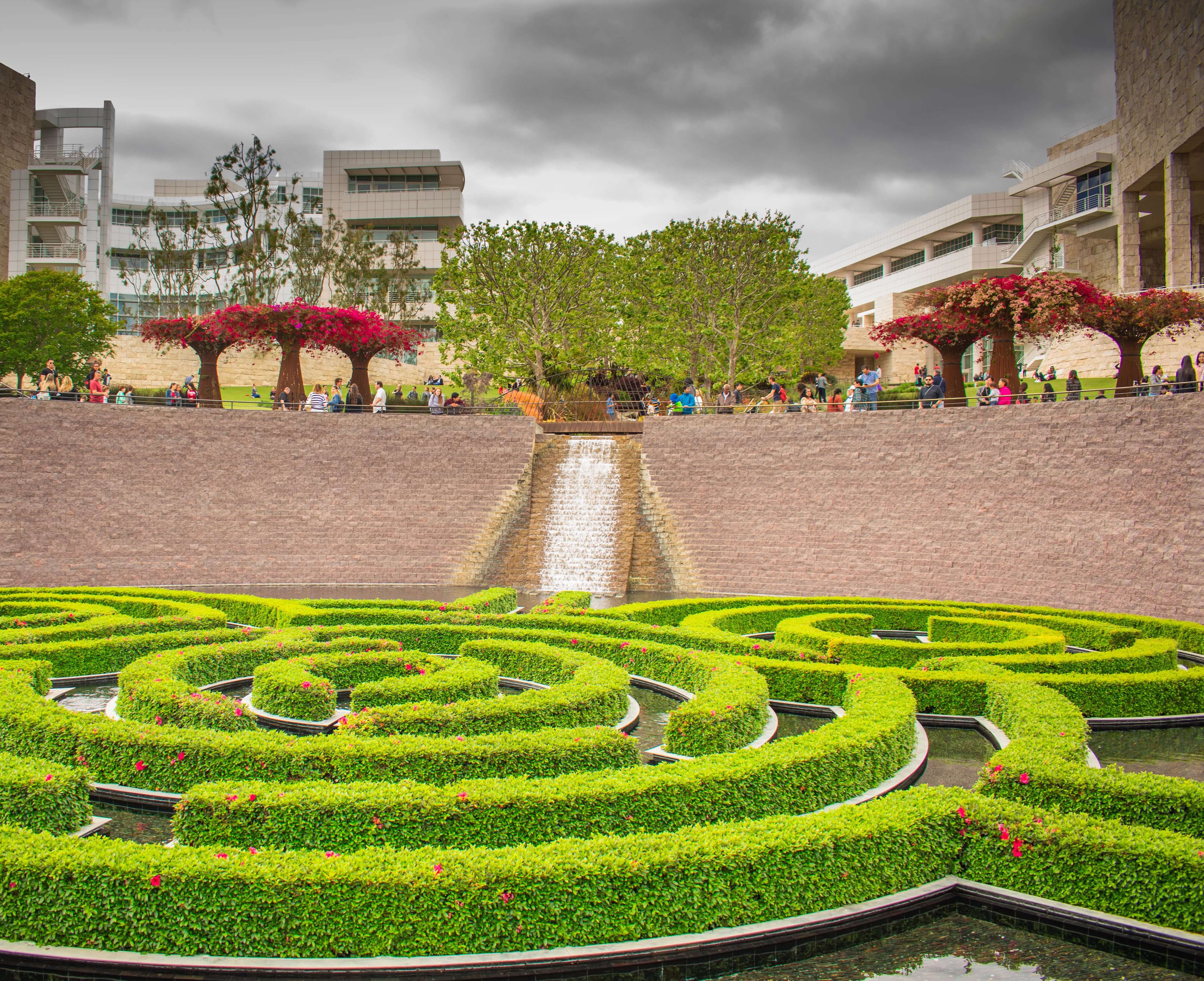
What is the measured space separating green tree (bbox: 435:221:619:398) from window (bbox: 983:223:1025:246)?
39.8 metres

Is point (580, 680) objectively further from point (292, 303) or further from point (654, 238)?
point (654, 238)

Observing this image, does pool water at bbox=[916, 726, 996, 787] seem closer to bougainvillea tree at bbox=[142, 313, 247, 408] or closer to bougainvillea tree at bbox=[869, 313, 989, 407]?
bougainvillea tree at bbox=[869, 313, 989, 407]

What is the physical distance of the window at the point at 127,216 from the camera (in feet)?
253

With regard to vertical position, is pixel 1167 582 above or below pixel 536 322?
below

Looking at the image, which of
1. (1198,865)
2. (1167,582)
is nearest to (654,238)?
(1167,582)

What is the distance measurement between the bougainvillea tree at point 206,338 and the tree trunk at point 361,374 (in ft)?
12.2

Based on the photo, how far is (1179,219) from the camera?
35.7m

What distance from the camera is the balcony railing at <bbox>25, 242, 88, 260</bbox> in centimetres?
6231

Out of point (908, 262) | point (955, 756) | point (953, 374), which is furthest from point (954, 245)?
point (955, 756)

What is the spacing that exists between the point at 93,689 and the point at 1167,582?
20.6 meters

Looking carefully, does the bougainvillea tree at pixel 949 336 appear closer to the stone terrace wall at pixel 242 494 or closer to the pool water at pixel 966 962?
the stone terrace wall at pixel 242 494

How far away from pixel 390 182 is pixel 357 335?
39.1m

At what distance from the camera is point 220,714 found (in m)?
9.34

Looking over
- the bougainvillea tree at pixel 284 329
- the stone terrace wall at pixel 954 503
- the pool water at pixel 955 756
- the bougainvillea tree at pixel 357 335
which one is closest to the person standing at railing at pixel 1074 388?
the stone terrace wall at pixel 954 503
